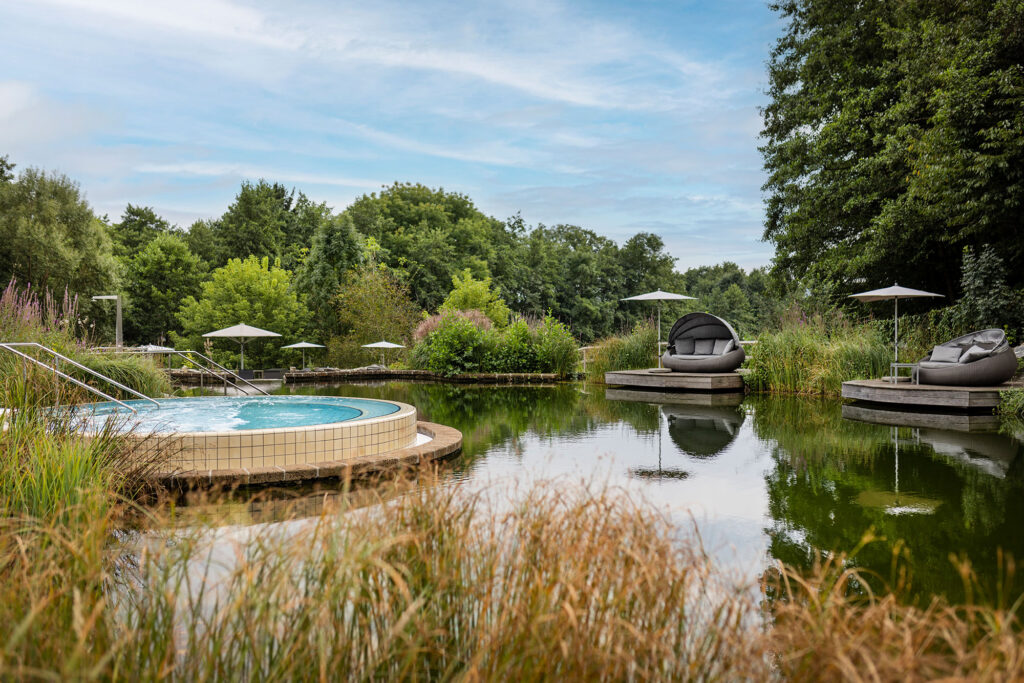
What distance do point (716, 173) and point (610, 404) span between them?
19532 millimetres

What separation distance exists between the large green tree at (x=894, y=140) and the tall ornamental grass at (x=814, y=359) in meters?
2.70

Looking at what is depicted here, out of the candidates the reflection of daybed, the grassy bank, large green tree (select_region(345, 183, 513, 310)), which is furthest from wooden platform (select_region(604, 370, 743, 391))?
large green tree (select_region(345, 183, 513, 310))

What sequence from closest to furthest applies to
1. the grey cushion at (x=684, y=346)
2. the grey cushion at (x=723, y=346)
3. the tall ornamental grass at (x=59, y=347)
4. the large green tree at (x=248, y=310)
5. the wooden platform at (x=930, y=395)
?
the tall ornamental grass at (x=59, y=347) → the wooden platform at (x=930, y=395) → the grey cushion at (x=723, y=346) → the grey cushion at (x=684, y=346) → the large green tree at (x=248, y=310)

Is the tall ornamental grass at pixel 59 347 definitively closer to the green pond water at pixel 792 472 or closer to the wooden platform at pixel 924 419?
the green pond water at pixel 792 472

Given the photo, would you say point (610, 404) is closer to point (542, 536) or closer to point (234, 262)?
point (542, 536)

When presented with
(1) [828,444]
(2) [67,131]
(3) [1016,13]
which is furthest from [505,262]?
(1) [828,444]

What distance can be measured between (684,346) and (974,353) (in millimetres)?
6284

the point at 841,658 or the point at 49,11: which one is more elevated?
the point at 49,11

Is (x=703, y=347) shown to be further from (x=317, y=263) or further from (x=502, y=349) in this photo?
(x=317, y=263)

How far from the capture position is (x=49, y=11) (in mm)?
12953

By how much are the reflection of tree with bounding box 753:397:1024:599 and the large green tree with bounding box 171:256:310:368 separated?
77.3 feet

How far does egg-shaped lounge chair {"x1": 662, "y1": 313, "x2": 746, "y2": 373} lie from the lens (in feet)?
44.6

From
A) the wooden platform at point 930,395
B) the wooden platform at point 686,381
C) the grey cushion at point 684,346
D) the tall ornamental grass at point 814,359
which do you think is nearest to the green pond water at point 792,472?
the wooden platform at point 930,395

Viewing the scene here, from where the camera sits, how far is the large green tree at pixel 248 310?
27.4 meters
